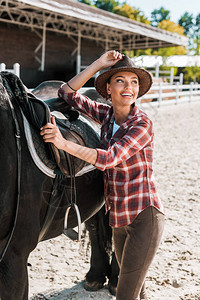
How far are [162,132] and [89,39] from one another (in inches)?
420

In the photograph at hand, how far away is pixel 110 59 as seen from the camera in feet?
6.18

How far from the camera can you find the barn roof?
11.1 meters

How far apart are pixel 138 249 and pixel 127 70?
35.2 inches

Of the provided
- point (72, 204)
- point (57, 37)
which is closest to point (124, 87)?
point (72, 204)

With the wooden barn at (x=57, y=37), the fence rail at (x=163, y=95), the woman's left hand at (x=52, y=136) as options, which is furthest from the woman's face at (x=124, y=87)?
the fence rail at (x=163, y=95)

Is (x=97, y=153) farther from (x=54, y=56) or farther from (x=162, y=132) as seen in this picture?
(x=54, y=56)

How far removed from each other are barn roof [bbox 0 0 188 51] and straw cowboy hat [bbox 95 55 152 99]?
8.50 metres

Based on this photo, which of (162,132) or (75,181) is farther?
(162,132)

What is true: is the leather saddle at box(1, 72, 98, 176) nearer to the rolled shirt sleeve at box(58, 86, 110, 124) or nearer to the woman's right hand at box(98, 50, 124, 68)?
the rolled shirt sleeve at box(58, 86, 110, 124)

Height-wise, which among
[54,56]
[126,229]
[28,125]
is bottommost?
[126,229]

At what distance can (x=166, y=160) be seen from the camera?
21.4 ft

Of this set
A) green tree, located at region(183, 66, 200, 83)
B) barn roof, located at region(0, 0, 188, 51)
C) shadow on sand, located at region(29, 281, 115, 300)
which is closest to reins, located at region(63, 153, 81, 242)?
shadow on sand, located at region(29, 281, 115, 300)

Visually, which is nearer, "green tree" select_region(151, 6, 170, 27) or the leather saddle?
the leather saddle

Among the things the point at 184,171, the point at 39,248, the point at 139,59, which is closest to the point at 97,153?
Answer: the point at 139,59
